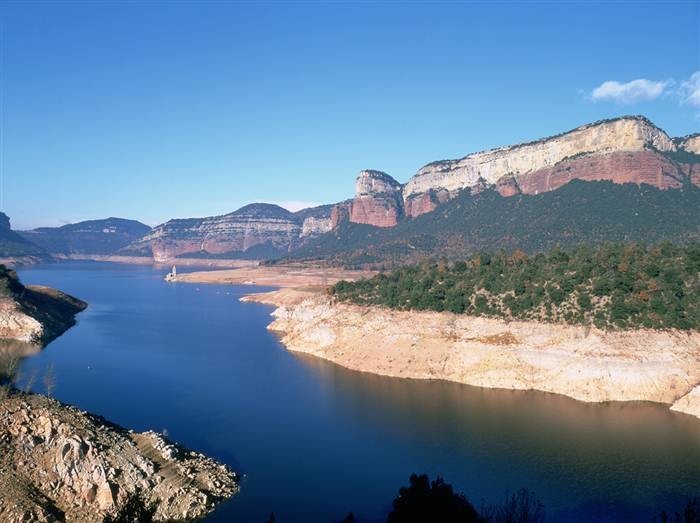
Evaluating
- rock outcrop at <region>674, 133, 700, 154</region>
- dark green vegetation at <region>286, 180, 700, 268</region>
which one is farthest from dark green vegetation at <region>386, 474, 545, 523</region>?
rock outcrop at <region>674, 133, 700, 154</region>

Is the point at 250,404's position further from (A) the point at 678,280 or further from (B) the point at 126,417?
(A) the point at 678,280

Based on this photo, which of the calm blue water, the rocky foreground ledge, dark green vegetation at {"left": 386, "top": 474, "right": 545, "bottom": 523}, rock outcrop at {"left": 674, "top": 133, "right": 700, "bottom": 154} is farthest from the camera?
rock outcrop at {"left": 674, "top": 133, "right": 700, "bottom": 154}

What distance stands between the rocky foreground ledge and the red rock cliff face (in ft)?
436

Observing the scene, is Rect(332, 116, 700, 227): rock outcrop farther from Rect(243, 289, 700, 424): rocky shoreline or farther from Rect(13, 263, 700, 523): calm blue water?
Rect(13, 263, 700, 523): calm blue water

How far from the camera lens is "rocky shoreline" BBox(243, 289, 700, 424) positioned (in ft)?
159

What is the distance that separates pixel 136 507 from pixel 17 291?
258 feet

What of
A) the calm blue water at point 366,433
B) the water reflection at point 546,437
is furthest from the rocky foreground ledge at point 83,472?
the water reflection at point 546,437

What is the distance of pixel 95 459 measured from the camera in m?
29.3

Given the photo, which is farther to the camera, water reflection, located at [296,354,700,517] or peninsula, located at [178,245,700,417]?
peninsula, located at [178,245,700,417]

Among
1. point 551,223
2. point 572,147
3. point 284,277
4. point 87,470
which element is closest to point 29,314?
point 87,470

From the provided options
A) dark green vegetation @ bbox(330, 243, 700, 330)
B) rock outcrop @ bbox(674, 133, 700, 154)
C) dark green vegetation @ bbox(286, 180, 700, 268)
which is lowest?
dark green vegetation @ bbox(330, 243, 700, 330)

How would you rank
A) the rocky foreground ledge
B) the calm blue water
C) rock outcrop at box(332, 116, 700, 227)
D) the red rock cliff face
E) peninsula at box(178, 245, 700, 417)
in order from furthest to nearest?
1. rock outcrop at box(332, 116, 700, 227)
2. the red rock cliff face
3. peninsula at box(178, 245, 700, 417)
4. the calm blue water
5. the rocky foreground ledge

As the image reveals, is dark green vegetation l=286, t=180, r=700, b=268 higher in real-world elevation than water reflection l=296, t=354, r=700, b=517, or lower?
higher

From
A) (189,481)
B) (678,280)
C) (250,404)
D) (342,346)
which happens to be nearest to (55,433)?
(189,481)
